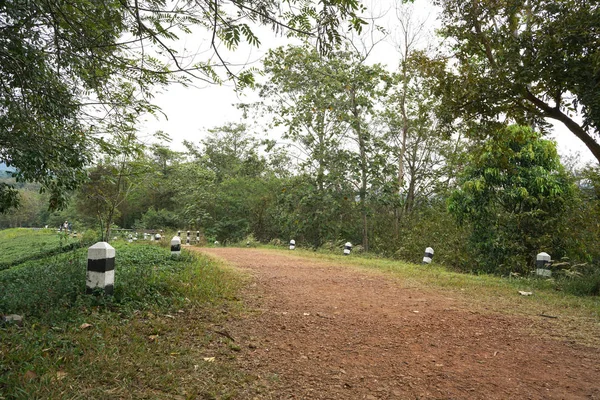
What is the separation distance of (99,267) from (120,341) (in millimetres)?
1322

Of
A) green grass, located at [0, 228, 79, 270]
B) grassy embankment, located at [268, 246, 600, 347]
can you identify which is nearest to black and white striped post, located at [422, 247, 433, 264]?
grassy embankment, located at [268, 246, 600, 347]

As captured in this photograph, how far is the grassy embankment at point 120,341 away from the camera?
2.56 meters

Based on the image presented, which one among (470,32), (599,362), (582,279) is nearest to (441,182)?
(582,279)

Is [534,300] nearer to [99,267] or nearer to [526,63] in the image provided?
[526,63]

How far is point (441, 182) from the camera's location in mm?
18469

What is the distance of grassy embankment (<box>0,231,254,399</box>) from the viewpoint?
8.40ft

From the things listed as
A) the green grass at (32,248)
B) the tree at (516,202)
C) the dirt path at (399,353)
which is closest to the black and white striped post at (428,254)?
the tree at (516,202)

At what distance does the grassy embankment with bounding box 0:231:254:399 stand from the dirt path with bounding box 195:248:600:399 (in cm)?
35

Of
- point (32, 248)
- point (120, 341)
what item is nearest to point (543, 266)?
point (120, 341)

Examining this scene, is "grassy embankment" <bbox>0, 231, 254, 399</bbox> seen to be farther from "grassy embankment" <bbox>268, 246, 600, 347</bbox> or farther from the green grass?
the green grass

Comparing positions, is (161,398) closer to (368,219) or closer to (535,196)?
(535,196)

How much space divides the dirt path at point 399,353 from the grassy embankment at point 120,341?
35 cm

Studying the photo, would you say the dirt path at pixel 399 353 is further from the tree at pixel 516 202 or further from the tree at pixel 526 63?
the tree at pixel 516 202

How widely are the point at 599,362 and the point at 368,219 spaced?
51.8 feet
